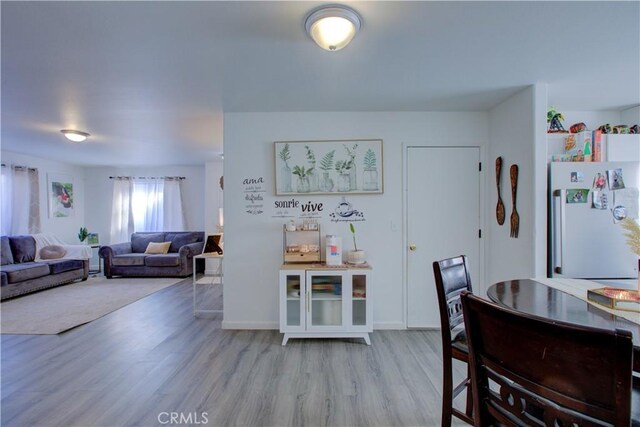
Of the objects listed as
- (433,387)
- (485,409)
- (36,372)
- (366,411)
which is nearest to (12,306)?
(36,372)

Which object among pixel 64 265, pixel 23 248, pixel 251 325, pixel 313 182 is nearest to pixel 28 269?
pixel 64 265

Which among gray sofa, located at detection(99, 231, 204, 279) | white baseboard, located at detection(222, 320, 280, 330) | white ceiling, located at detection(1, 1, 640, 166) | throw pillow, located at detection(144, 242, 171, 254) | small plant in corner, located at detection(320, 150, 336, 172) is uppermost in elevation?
white ceiling, located at detection(1, 1, 640, 166)

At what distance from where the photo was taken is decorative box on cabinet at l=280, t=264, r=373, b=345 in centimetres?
283

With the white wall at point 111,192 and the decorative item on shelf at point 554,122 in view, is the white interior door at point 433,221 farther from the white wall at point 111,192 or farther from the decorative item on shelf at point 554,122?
the white wall at point 111,192

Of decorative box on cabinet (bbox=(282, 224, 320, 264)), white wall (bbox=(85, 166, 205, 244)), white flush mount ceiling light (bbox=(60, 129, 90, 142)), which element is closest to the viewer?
decorative box on cabinet (bbox=(282, 224, 320, 264))

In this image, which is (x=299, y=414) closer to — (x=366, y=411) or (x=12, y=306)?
(x=366, y=411)

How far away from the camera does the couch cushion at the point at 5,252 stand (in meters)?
4.70

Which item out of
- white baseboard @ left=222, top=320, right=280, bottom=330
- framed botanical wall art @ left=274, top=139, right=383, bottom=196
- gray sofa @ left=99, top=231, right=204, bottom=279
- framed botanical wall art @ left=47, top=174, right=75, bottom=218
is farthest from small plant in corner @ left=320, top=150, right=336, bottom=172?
framed botanical wall art @ left=47, top=174, right=75, bottom=218

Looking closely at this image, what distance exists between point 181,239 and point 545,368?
679 cm

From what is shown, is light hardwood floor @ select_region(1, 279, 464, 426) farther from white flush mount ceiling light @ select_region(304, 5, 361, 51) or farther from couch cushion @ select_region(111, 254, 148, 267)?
couch cushion @ select_region(111, 254, 148, 267)

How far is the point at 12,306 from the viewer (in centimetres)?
397

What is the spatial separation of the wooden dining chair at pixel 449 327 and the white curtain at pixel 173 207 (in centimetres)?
657

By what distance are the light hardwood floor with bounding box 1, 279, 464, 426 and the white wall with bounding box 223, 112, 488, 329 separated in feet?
1.09

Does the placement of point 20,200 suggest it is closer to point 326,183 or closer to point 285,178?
point 285,178
